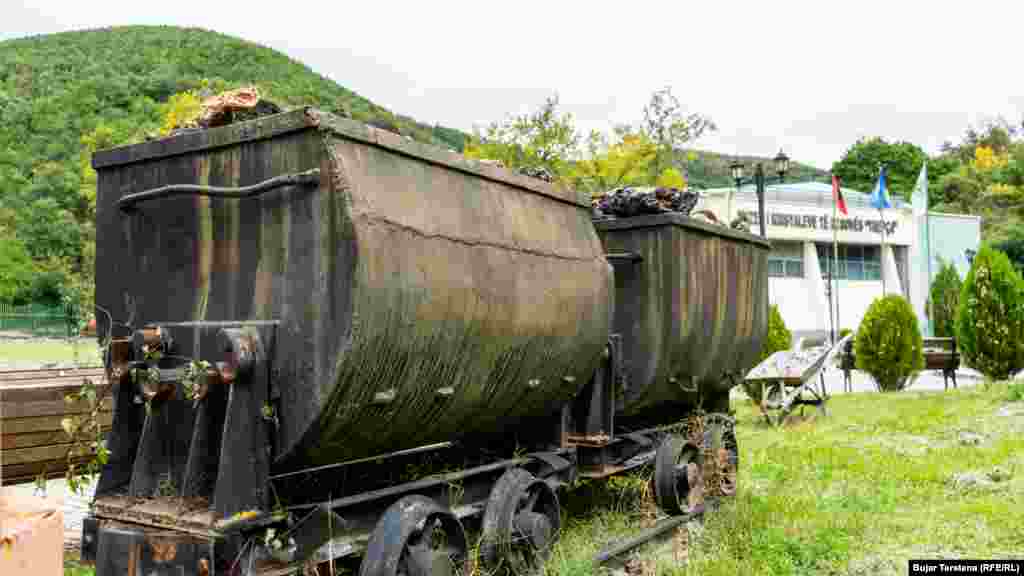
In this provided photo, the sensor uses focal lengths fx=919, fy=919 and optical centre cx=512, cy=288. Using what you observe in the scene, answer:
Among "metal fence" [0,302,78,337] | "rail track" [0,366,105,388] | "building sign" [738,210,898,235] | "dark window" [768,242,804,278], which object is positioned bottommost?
"rail track" [0,366,105,388]

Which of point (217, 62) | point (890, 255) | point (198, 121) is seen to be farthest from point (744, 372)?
point (217, 62)

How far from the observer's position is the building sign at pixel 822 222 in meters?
41.1

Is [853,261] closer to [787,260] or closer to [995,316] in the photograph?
[787,260]

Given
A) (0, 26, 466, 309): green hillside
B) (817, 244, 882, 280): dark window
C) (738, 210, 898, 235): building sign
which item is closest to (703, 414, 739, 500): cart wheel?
(0, 26, 466, 309): green hillside

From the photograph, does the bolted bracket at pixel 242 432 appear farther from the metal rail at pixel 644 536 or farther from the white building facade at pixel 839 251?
the white building facade at pixel 839 251

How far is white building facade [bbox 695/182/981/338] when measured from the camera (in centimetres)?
Result: 4150

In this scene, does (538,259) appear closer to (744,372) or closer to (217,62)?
(744,372)

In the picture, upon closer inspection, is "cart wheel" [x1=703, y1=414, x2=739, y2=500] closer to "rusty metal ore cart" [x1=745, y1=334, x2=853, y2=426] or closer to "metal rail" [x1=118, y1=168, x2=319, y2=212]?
"metal rail" [x1=118, y1=168, x2=319, y2=212]

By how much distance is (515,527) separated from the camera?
18.4 feet

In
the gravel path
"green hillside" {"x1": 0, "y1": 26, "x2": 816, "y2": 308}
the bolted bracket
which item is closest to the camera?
the bolted bracket

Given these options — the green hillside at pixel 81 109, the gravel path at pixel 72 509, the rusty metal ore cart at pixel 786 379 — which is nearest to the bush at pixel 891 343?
the rusty metal ore cart at pixel 786 379

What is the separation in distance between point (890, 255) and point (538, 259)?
1773 inches

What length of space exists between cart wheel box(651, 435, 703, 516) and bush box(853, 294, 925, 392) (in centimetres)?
1554

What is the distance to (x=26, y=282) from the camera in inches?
2020
